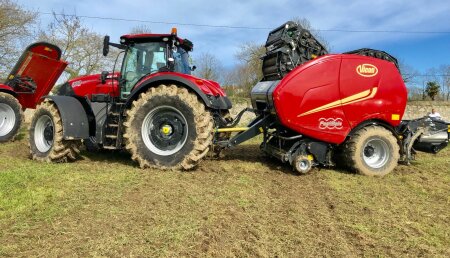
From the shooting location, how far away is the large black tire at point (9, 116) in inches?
360

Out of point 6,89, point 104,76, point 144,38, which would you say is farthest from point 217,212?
point 6,89

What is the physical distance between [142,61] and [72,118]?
1.55 metres

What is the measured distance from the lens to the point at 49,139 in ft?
22.2

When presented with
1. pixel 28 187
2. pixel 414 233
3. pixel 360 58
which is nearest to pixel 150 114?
pixel 28 187

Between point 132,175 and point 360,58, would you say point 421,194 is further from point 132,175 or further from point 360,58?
point 132,175

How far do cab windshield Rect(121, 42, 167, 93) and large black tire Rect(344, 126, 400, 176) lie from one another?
3.51 meters

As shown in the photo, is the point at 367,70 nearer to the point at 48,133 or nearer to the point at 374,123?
the point at 374,123

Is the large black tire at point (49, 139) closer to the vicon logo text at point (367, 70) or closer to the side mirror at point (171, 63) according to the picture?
the side mirror at point (171, 63)

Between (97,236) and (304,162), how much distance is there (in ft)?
12.0

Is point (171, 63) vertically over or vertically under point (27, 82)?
over

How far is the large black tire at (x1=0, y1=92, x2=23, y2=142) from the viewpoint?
915 centimetres

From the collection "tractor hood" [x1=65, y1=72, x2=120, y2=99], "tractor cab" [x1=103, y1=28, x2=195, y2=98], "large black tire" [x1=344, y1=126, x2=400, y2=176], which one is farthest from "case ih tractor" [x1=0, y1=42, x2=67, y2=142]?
"large black tire" [x1=344, y1=126, x2=400, y2=176]

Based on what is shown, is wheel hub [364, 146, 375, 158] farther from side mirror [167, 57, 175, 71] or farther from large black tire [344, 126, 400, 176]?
side mirror [167, 57, 175, 71]

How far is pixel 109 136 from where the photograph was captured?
6.27 m
